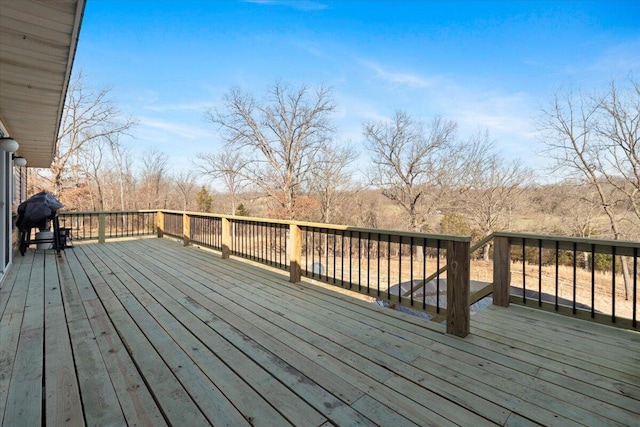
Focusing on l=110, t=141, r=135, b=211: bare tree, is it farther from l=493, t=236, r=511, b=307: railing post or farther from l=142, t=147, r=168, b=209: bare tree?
l=493, t=236, r=511, b=307: railing post

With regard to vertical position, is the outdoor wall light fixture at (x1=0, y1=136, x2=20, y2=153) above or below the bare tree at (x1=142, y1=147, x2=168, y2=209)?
below

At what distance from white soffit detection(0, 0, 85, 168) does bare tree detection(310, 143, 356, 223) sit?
561 inches

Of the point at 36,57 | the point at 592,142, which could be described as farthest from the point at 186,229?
the point at 592,142

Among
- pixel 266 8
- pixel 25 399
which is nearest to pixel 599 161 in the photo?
pixel 266 8

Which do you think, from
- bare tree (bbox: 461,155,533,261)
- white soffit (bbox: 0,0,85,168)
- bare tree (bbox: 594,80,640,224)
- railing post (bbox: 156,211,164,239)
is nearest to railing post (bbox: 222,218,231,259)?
white soffit (bbox: 0,0,85,168)

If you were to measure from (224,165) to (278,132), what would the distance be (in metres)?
3.64

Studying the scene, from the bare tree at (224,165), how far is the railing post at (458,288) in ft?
47.7

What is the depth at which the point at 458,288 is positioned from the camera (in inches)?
97.2

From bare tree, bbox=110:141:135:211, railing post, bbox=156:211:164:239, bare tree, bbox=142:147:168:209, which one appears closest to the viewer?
railing post, bbox=156:211:164:239

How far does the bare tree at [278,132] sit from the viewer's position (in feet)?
52.6

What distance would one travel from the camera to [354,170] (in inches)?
762

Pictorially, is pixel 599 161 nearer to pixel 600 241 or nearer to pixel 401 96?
pixel 401 96

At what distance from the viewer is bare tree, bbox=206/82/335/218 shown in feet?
52.6

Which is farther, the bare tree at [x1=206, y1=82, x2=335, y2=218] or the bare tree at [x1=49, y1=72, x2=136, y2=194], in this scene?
the bare tree at [x1=206, y1=82, x2=335, y2=218]
